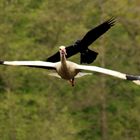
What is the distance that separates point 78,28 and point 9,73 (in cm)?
273

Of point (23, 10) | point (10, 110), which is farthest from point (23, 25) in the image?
point (10, 110)

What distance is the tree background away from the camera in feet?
108

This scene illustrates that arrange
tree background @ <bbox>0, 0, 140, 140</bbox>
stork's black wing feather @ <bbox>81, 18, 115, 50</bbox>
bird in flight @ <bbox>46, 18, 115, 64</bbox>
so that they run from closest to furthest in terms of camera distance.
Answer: stork's black wing feather @ <bbox>81, 18, 115, 50</bbox>, bird in flight @ <bbox>46, 18, 115, 64</bbox>, tree background @ <bbox>0, 0, 140, 140</bbox>

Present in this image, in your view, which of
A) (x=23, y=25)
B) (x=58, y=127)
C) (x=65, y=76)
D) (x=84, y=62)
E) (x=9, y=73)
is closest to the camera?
(x=65, y=76)

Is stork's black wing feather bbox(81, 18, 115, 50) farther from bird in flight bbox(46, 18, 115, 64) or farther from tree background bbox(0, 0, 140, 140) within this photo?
tree background bbox(0, 0, 140, 140)

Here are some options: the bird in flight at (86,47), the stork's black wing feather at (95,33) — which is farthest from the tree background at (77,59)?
the stork's black wing feather at (95,33)

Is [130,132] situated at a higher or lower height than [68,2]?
lower

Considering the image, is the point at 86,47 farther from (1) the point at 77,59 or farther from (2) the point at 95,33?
(1) the point at 77,59

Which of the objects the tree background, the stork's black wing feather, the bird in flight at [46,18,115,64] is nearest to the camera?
the stork's black wing feather

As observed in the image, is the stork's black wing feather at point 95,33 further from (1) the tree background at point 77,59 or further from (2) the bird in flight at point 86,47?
(1) the tree background at point 77,59

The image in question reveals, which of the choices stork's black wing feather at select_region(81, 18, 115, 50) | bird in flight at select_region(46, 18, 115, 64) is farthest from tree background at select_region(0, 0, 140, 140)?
stork's black wing feather at select_region(81, 18, 115, 50)

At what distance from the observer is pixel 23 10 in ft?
118

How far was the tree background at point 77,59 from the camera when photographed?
33.0m

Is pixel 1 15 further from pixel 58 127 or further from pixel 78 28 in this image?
pixel 58 127
